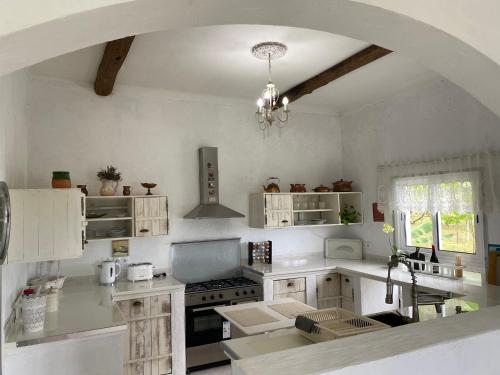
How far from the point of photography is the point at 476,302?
254 cm

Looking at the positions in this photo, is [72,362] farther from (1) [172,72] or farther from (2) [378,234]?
(2) [378,234]

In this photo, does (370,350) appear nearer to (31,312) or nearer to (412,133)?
(31,312)

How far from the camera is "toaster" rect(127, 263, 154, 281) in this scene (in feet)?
11.5

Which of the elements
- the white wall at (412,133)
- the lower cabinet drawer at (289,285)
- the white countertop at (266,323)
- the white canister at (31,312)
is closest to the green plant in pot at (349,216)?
the white wall at (412,133)

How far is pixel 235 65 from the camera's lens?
3338 millimetres

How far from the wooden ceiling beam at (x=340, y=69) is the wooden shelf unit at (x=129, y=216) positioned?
188cm

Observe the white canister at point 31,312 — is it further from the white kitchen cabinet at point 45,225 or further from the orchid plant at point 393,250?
the orchid plant at point 393,250

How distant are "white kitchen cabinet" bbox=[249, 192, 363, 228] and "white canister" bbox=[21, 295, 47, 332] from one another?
245 cm

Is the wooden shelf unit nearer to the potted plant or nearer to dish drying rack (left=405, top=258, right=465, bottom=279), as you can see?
the potted plant

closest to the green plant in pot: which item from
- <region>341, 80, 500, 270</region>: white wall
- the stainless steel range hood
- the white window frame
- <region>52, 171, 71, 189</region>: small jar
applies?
<region>341, 80, 500, 270</region>: white wall

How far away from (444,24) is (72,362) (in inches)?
108

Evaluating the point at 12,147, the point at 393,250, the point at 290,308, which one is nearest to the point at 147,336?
the point at 290,308

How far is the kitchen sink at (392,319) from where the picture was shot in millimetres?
2076

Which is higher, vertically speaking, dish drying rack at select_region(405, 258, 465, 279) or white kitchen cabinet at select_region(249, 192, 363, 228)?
white kitchen cabinet at select_region(249, 192, 363, 228)
